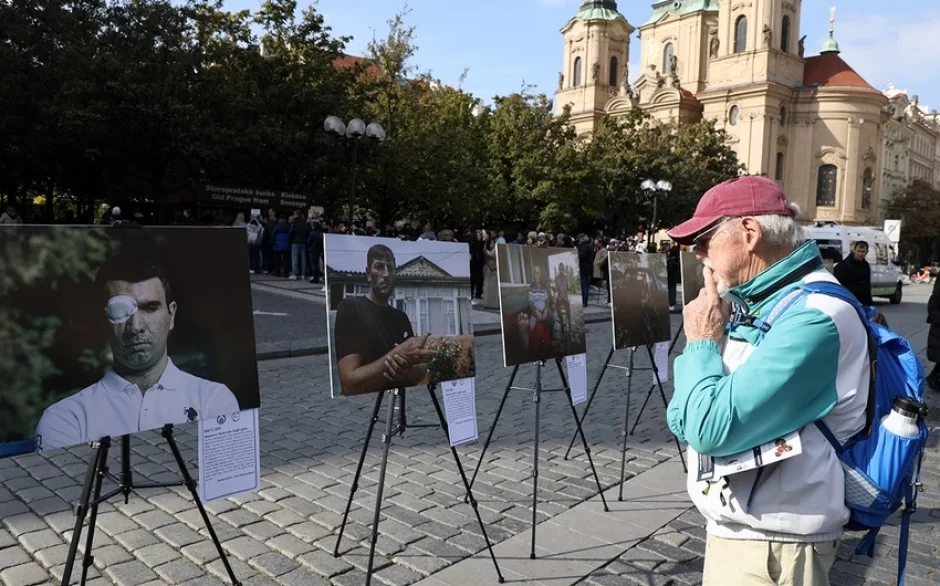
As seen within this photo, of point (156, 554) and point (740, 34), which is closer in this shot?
point (156, 554)

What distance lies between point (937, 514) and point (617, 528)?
2.45m

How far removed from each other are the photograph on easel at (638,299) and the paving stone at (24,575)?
4.09m

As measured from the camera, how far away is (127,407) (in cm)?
293

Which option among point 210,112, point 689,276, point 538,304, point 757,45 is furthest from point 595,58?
point 538,304

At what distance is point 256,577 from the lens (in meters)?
3.86

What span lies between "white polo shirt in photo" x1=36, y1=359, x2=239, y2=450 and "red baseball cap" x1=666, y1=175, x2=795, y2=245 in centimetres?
216

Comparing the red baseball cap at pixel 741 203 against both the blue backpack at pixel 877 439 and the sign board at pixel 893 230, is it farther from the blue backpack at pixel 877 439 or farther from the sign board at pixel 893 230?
the sign board at pixel 893 230

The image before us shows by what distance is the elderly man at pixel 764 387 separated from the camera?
6.43 ft

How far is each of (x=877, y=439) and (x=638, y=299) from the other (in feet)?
14.0

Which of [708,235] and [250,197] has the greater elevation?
[250,197]

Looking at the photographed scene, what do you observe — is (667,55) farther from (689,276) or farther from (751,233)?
(751,233)

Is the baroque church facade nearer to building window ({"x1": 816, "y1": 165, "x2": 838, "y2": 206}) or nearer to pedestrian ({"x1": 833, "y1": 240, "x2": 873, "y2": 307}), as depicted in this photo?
building window ({"x1": 816, "y1": 165, "x2": 838, "y2": 206})

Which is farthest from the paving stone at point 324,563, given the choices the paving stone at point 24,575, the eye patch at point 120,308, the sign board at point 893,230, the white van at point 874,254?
the sign board at point 893,230

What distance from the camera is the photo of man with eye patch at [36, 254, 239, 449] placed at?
109 inches
